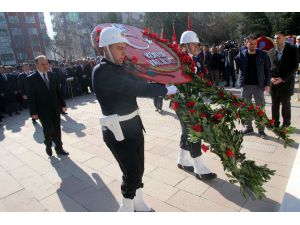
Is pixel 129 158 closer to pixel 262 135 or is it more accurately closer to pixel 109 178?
pixel 109 178

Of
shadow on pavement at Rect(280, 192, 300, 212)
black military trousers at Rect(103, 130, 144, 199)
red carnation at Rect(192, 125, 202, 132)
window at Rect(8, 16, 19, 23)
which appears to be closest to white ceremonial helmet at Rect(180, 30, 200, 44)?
red carnation at Rect(192, 125, 202, 132)

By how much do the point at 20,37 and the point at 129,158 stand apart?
51900 millimetres

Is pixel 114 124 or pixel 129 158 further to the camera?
pixel 129 158

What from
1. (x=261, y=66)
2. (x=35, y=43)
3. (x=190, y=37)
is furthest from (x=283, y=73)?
(x=35, y=43)

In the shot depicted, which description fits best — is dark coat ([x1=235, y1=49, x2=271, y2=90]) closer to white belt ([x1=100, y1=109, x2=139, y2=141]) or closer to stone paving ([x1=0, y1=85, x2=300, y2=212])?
stone paving ([x1=0, y1=85, x2=300, y2=212])

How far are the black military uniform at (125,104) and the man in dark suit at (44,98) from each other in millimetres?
2648

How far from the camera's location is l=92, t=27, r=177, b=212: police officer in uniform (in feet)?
7.57

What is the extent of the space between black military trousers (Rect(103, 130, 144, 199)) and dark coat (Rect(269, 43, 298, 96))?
364 cm

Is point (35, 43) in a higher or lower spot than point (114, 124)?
lower

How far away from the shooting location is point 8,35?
152 feet

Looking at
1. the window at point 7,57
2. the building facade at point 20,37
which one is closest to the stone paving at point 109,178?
the building facade at point 20,37

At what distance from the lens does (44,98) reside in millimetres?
4828

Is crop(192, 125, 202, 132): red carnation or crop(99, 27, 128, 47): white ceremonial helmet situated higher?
crop(99, 27, 128, 47): white ceremonial helmet

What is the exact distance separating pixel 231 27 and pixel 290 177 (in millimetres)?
29266
